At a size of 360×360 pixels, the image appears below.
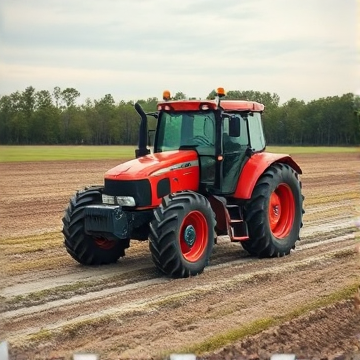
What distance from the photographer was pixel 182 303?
609cm

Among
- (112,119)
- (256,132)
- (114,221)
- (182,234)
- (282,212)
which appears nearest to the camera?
(112,119)

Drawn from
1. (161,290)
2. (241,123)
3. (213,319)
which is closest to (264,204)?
(241,123)

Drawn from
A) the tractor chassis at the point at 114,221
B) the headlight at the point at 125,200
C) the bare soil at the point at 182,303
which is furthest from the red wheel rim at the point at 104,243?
the headlight at the point at 125,200

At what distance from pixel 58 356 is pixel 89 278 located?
8.99 feet

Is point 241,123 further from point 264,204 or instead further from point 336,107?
point 336,107

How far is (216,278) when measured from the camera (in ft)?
23.1

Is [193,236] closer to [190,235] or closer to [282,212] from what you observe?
[190,235]

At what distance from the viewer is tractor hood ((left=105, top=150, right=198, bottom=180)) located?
6.90 m

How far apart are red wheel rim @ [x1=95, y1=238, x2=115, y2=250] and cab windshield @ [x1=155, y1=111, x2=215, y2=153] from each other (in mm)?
1130

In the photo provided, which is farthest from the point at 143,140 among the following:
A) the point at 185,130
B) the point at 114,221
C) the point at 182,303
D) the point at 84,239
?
the point at 182,303

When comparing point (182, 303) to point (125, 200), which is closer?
point (182, 303)

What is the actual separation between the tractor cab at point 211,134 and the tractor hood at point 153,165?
115 millimetres

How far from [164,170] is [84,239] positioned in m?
1.15

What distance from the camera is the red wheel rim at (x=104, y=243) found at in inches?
299
